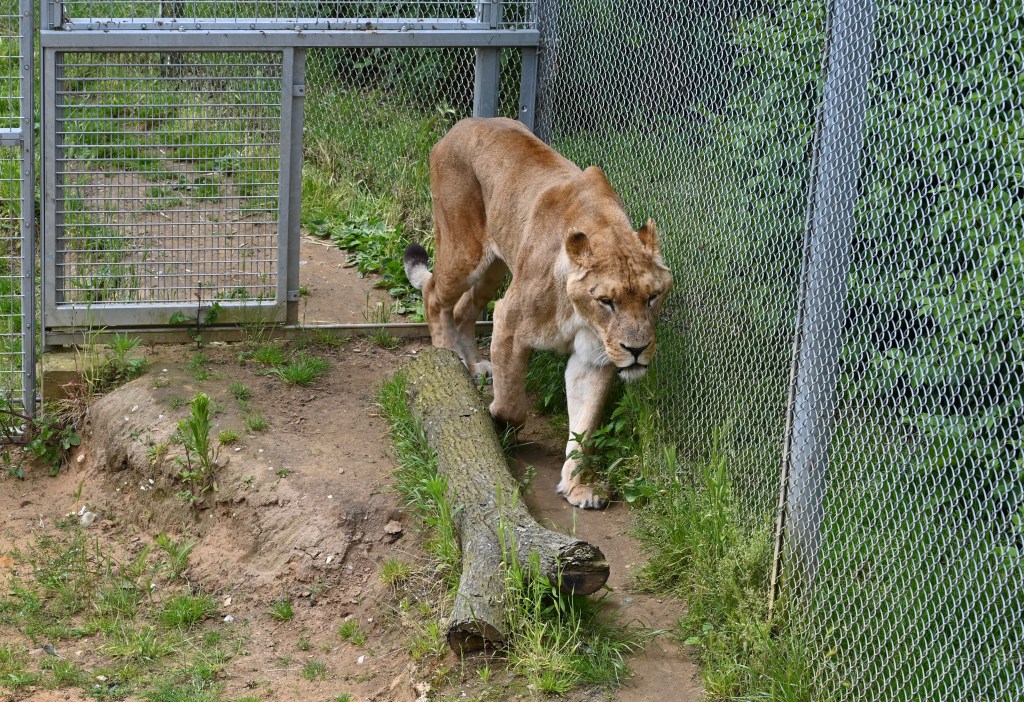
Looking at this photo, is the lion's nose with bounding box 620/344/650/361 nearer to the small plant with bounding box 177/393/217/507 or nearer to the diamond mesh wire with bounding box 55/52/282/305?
the small plant with bounding box 177/393/217/507

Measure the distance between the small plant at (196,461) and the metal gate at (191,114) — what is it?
133 centimetres

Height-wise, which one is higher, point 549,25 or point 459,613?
point 549,25

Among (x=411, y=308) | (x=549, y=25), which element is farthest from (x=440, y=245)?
(x=549, y=25)

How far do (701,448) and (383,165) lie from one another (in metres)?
4.34

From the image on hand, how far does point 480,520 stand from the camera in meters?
5.29

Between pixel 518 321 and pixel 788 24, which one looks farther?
pixel 518 321

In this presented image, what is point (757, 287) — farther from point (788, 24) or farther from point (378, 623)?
point (378, 623)

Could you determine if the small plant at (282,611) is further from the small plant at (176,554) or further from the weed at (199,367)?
the weed at (199,367)

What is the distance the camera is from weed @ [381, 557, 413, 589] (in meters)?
5.52

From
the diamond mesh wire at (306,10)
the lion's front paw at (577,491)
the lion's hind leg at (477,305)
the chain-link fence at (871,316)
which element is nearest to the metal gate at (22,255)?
the diamond mesh wire at (306,10)

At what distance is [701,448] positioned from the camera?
5.75m

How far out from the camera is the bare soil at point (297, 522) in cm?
498

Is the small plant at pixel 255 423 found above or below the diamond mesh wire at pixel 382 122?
below

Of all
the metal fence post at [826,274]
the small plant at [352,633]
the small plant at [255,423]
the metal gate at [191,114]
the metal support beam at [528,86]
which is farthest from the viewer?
the metal support beam at [528,86]
